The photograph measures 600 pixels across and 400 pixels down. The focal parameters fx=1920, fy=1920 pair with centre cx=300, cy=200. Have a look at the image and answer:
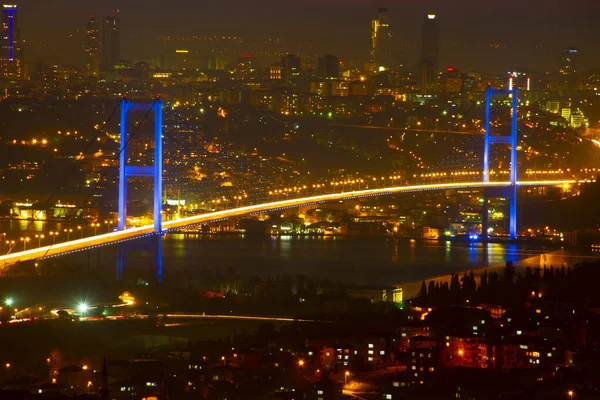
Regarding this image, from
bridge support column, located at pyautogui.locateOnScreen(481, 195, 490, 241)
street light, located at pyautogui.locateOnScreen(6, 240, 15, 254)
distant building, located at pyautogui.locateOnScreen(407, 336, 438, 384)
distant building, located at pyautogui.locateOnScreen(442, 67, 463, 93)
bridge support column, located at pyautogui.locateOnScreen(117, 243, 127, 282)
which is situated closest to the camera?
distant building, located at pyautogui.locateOnScreen(407, 336, 438, 384)

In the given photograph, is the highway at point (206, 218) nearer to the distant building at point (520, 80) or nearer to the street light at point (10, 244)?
the street light at point (10, 244)

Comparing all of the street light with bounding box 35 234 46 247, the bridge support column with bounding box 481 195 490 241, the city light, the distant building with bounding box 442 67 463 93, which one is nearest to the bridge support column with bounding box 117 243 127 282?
the street light with bounding box 35 234 46 247

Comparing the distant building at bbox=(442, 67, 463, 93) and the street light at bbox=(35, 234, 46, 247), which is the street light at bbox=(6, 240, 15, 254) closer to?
the street light at bbox=(35, 234, 46, 247)

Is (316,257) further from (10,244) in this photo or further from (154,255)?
(10,244)

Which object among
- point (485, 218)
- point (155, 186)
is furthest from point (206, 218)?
point (485, 218)

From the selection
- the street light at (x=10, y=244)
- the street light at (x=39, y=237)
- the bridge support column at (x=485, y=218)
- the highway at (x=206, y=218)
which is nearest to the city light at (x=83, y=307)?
the highway at (x=206, y=218)

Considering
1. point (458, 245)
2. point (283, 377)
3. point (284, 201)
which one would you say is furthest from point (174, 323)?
point (458, 245)
